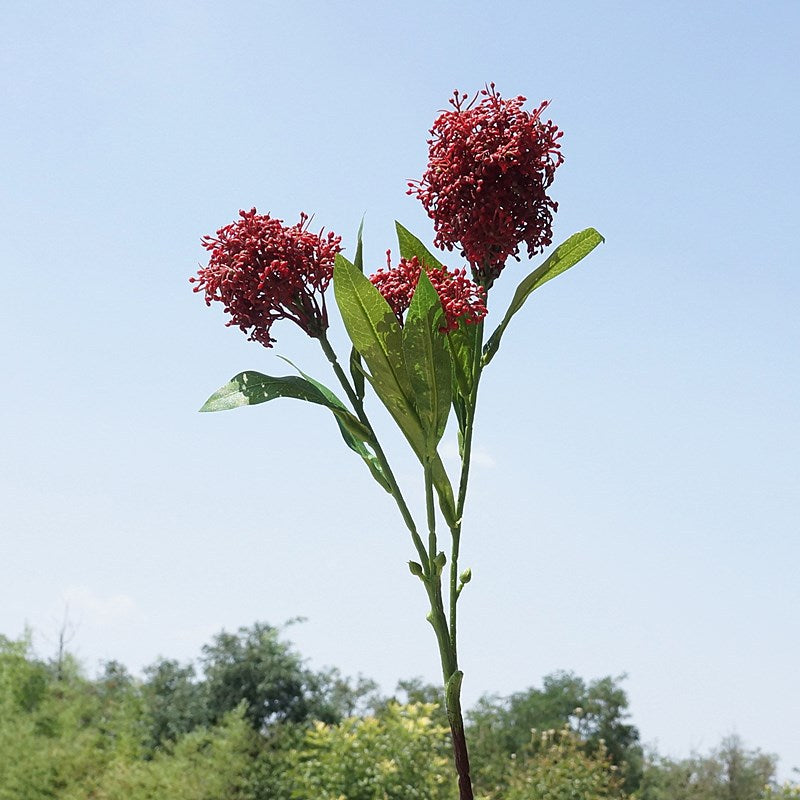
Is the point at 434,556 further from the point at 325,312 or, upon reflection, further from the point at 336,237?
the point at 336,237

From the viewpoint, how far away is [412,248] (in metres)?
2.48

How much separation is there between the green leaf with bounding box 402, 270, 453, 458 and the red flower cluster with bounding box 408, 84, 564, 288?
0.22 metres

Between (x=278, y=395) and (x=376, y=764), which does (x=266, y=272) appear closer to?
(x=278, y=395)

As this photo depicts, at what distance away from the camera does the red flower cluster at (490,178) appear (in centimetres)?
225

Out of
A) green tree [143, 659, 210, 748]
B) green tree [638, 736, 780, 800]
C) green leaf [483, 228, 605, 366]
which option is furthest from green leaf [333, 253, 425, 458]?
green tree [638, 736, 780, 800]

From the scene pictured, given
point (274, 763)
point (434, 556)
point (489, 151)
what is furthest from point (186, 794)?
point (489, 151)

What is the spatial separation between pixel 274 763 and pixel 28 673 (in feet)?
13.2

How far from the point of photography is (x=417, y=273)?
7.48 ft

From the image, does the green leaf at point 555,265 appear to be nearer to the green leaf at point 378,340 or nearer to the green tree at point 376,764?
the green leaf at point 378,340

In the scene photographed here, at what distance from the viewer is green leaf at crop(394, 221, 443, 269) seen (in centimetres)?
246

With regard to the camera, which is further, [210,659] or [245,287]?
[210,659]

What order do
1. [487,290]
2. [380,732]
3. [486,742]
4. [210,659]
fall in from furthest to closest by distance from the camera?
[486,742]
[210,659]
[380,732]
[487,290]

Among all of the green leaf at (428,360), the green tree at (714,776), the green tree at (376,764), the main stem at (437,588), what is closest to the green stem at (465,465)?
the main stem at (437,588)

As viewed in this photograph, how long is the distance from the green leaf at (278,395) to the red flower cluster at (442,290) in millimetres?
263
